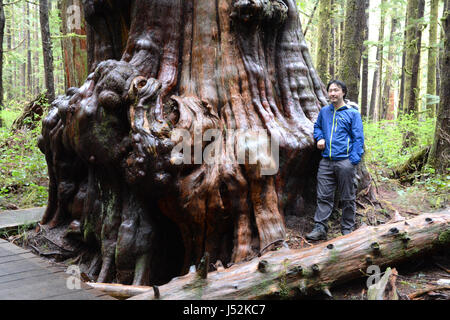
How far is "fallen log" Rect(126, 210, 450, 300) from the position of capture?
266 centimetres

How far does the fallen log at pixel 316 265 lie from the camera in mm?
2662

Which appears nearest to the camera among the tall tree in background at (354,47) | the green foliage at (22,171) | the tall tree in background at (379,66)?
the green foliage at (22,171)

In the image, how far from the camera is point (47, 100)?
11148 millimetres

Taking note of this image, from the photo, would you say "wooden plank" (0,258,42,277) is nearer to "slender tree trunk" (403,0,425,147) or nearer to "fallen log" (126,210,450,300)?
"fallen log" (126,210,450,300)

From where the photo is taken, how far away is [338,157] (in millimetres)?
3967

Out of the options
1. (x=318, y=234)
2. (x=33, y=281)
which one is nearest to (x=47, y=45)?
(x=33, y=281)

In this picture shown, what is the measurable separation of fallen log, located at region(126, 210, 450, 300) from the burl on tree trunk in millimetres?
779

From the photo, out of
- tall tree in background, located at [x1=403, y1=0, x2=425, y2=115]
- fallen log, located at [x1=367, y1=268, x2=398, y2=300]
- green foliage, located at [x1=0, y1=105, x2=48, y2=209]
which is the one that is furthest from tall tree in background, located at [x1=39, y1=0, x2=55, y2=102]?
tall tree in background, located at [x1=403, y1=0, x2=425, y2=115]

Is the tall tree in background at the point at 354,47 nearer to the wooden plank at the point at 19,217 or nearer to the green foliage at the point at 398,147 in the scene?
the green foliage at the point at 398,147

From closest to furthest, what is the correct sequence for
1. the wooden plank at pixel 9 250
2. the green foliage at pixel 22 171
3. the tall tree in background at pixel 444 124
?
1. the wooden plank at pixel 9 250
2. the tall tree in background at pixel 444 124
3. the green foliage at pixel 22 171

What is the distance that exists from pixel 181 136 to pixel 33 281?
1899 mm

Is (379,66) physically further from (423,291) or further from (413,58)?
(423,291)

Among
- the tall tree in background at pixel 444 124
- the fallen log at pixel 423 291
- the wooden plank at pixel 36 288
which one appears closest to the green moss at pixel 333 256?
the fallen log at pixel 423 291
